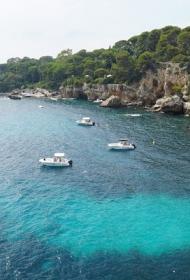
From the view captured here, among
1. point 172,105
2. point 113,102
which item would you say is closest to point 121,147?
point 172,105

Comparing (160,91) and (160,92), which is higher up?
(160,91)

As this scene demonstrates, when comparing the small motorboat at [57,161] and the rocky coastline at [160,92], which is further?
the rocky coastline at [160,92]

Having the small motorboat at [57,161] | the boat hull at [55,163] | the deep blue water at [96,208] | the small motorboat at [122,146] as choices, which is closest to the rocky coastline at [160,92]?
the deep blue water at [96,208]

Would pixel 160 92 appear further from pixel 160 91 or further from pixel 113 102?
pixel 113 102

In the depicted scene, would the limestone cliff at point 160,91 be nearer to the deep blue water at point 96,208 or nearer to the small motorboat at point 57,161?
the deep blue water at point 96,208

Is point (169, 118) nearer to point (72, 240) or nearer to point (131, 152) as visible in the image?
point (131, 152)

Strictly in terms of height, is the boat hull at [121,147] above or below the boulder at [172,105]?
below

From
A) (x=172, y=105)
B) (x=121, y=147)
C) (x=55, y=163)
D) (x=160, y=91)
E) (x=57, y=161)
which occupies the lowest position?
(x=55, y=163)
